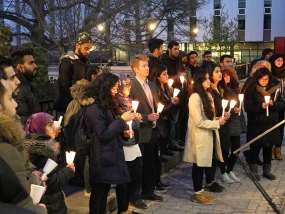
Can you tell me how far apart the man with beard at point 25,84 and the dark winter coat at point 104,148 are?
0.75 meters

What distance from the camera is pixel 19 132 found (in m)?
2.55

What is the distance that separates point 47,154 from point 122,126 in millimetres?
1136

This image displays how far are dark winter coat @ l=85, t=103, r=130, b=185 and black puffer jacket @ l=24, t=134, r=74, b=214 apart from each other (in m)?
0.80

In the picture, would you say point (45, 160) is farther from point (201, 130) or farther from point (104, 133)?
point (201, 130)

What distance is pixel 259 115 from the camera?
24.0 ft

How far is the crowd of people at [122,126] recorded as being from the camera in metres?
3.10

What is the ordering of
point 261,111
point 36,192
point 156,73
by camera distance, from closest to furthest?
point 36,192
point 156,73
point 261,111

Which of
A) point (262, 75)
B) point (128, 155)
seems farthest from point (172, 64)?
point (128, 155)

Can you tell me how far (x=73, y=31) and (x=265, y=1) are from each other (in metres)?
43.6

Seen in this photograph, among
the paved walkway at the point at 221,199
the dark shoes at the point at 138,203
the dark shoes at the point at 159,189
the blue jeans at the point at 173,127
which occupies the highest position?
the blue jeans at the point at 173,127

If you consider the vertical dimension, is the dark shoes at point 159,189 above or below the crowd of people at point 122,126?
below

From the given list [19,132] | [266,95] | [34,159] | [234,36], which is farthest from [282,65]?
[234,36]

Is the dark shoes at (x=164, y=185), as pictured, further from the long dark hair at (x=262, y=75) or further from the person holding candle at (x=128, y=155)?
the long dark hair at (x=262, y=75)

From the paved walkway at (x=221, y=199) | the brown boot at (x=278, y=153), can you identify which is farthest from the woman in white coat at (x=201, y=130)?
→ the brown boot at (x=278, y=153)
